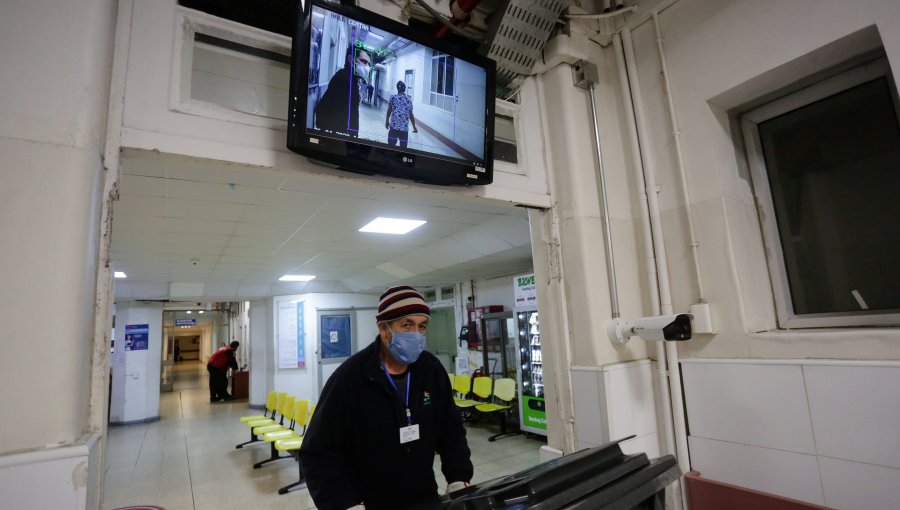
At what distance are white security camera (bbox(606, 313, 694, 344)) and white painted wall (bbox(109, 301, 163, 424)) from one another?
32.0 ft

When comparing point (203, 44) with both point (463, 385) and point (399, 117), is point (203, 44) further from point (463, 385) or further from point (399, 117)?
point (463, 385)

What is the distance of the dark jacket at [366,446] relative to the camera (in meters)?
1.61

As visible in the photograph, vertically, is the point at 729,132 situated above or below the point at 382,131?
above

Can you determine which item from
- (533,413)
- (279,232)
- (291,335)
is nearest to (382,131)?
(279,232)

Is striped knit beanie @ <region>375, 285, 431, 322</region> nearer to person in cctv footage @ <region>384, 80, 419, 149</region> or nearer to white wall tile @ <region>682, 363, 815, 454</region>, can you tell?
person in cctv footage @ <region>384, 80, 419, 149</region>

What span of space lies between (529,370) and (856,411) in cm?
469

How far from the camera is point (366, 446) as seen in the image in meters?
1.68

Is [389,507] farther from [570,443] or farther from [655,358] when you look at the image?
[655,358]

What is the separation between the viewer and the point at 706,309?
229cm

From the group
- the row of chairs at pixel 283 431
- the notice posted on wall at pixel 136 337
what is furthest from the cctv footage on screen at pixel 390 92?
the notice posted on wall at pixel 136 337

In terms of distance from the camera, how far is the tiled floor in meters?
4.44

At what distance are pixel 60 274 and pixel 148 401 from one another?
952 centimetres

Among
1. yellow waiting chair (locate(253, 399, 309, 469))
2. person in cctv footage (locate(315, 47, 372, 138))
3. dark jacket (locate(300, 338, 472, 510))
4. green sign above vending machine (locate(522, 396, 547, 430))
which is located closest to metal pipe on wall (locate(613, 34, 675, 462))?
dark jacket (locate(300, 338, 472, 510))

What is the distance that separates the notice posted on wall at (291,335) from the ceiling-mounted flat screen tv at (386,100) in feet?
27.0
